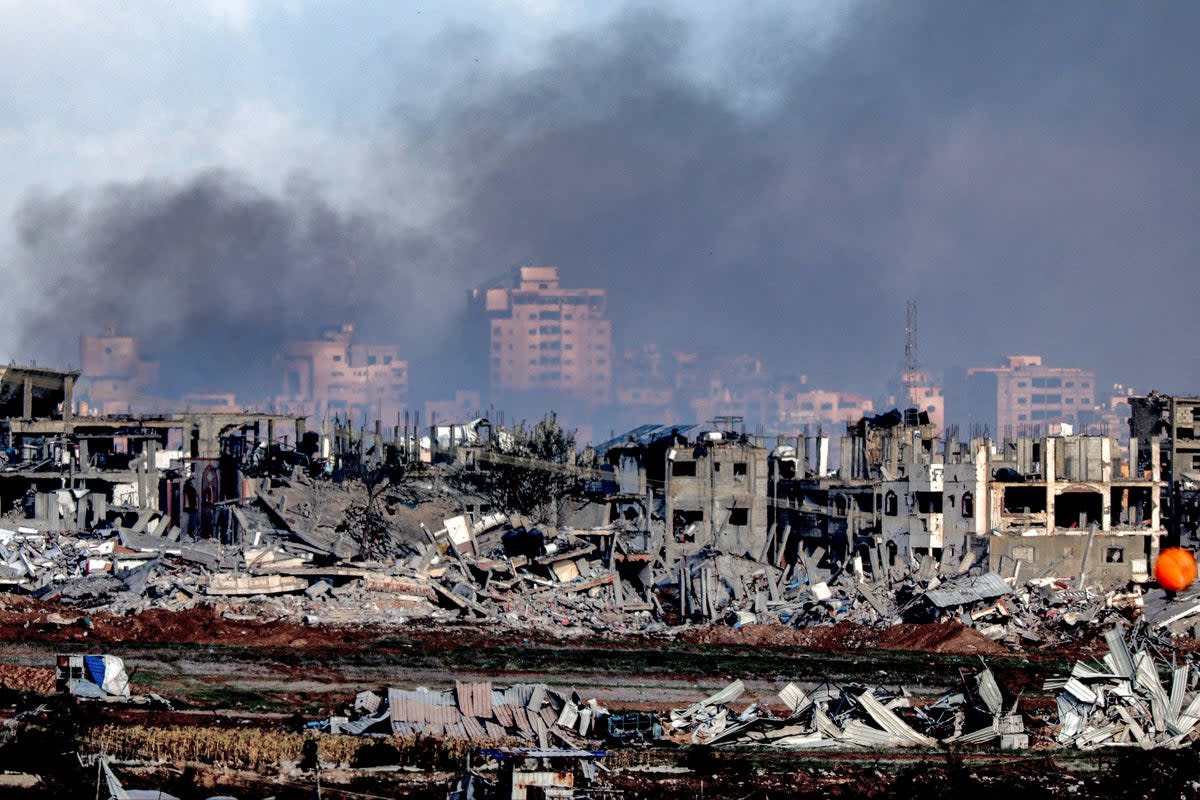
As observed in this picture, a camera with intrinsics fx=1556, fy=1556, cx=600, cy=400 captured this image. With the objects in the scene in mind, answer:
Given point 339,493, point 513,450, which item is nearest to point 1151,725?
point 339,493

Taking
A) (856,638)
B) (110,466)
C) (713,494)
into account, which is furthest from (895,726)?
(110,466)

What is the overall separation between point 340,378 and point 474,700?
154673 mm

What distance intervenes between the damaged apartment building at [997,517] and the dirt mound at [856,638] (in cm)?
648

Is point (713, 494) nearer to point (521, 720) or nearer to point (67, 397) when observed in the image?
point (521, 720)

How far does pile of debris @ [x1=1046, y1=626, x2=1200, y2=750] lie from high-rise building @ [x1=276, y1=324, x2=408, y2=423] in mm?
147303

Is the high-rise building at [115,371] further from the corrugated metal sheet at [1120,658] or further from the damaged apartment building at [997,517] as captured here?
the corrugated metal sheet at [1120,658]

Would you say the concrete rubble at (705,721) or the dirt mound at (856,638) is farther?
the dirt mound at (856,638)

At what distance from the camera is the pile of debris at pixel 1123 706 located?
23781 mm

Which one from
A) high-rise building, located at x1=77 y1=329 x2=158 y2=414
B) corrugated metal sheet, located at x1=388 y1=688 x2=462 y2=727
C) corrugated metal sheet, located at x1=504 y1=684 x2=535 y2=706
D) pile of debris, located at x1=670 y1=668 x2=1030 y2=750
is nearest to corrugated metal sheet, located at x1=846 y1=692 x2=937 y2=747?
pile of debris, located at x1=670 y1=668 x2=1030 y2=750

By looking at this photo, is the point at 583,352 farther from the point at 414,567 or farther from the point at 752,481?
the point at 414,567

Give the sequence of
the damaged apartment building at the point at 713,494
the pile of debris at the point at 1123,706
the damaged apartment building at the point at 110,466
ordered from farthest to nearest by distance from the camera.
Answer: the damaged apartment building at the point at 110,466 → the damaged apartment building at the point at 713,494 → the pile of debris at the point at 1123,706

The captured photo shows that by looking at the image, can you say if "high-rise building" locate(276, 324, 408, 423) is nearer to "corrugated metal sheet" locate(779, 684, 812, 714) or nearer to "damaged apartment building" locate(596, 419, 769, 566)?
"damaged apartment building" locate(596, 419, 769, 566)

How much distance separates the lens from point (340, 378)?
17588 centimetres

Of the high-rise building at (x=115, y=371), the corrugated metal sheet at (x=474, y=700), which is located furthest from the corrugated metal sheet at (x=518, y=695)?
the high-rise building at (x=115, y=371)
